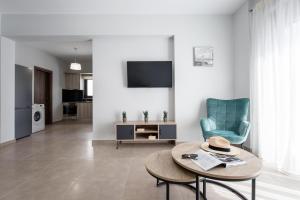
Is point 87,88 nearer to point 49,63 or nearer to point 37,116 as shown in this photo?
point 49,63

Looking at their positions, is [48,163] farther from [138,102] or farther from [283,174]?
[283,174]

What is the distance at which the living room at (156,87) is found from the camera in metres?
2.57

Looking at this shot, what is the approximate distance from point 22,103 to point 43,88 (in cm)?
227

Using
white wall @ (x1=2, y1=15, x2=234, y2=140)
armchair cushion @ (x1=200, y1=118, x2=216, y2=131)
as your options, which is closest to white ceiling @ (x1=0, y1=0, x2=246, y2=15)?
white wall @ (x1=2, y1=15, x2=234, y2=140)

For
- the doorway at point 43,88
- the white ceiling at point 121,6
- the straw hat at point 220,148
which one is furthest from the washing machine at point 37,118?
A: the straw hat at point 220,148

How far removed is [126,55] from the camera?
12.8 feet

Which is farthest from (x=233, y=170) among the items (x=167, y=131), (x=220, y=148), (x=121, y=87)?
(x=121, y=87)

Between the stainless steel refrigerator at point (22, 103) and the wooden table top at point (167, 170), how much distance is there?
3.94 m

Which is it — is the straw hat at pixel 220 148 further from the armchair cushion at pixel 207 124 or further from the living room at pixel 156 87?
the armchair cushion at pixel 207 124

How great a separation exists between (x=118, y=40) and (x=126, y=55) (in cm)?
37

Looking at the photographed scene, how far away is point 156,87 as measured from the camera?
384 centimetres

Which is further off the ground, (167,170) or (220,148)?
(220,148)

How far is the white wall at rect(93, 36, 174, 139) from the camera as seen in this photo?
3887mm

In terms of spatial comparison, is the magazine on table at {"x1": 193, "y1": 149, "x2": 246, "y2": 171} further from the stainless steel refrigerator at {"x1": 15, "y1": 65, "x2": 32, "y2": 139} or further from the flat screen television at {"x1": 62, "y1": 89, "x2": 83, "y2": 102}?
the flat screen television at {"x1": 62, "y1": 89, "x2": 83, "y2": 102}
